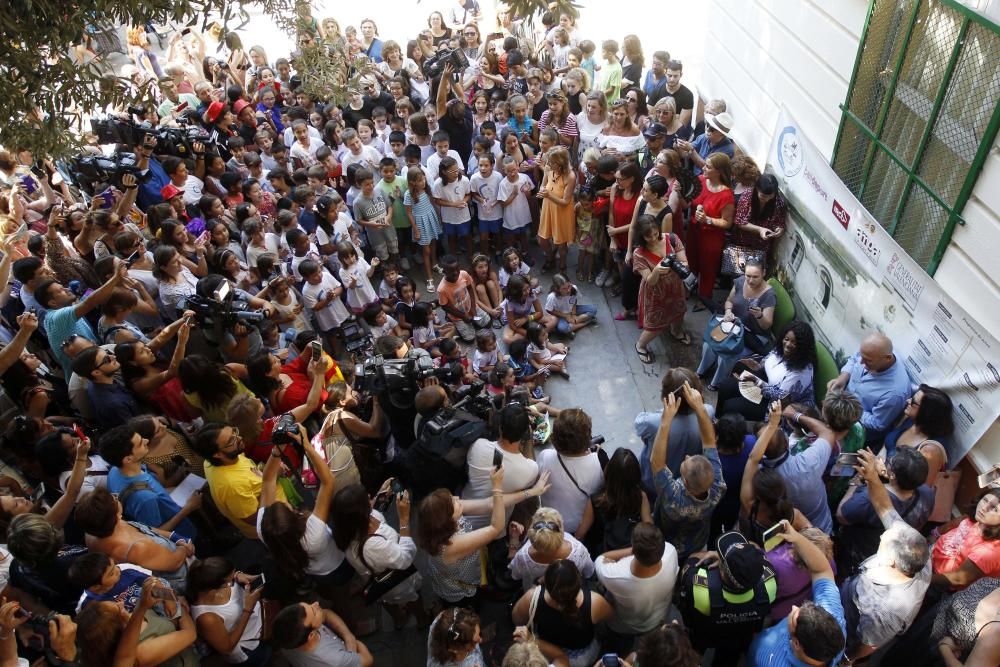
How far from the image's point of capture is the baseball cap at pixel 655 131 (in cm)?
649

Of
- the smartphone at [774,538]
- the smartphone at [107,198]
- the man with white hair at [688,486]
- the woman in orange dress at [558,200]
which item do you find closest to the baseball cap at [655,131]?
the woman in orange dress at [558,200]

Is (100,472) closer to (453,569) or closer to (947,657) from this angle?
(453,569)

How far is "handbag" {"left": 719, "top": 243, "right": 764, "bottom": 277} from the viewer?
5910 millimetres

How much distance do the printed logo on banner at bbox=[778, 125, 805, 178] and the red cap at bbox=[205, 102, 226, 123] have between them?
19.5ft

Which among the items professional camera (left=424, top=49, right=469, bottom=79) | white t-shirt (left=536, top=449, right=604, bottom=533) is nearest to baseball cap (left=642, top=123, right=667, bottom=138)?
professional camera (left=424, top=49, right=469, bottom=79)

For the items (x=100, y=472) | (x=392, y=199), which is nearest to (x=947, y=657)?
(x=100, y=472)

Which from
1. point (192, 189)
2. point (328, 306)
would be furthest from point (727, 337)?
point (192, 189)

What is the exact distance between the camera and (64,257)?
4973mm

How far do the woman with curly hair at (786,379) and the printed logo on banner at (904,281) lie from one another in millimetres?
602

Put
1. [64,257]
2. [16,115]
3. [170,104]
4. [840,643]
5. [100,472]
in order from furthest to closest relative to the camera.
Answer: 1. [170,104]
2. [64,257]
3. [100,472]
4. [16,115]
5. [840,643]

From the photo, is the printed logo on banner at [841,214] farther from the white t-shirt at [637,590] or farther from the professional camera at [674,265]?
the white t-shirt at [637,590]

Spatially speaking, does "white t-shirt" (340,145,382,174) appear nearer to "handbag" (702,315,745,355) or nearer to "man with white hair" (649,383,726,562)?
"handbag" (702,315,745,355)

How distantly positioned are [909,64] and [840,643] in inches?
149

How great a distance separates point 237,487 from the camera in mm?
3682
